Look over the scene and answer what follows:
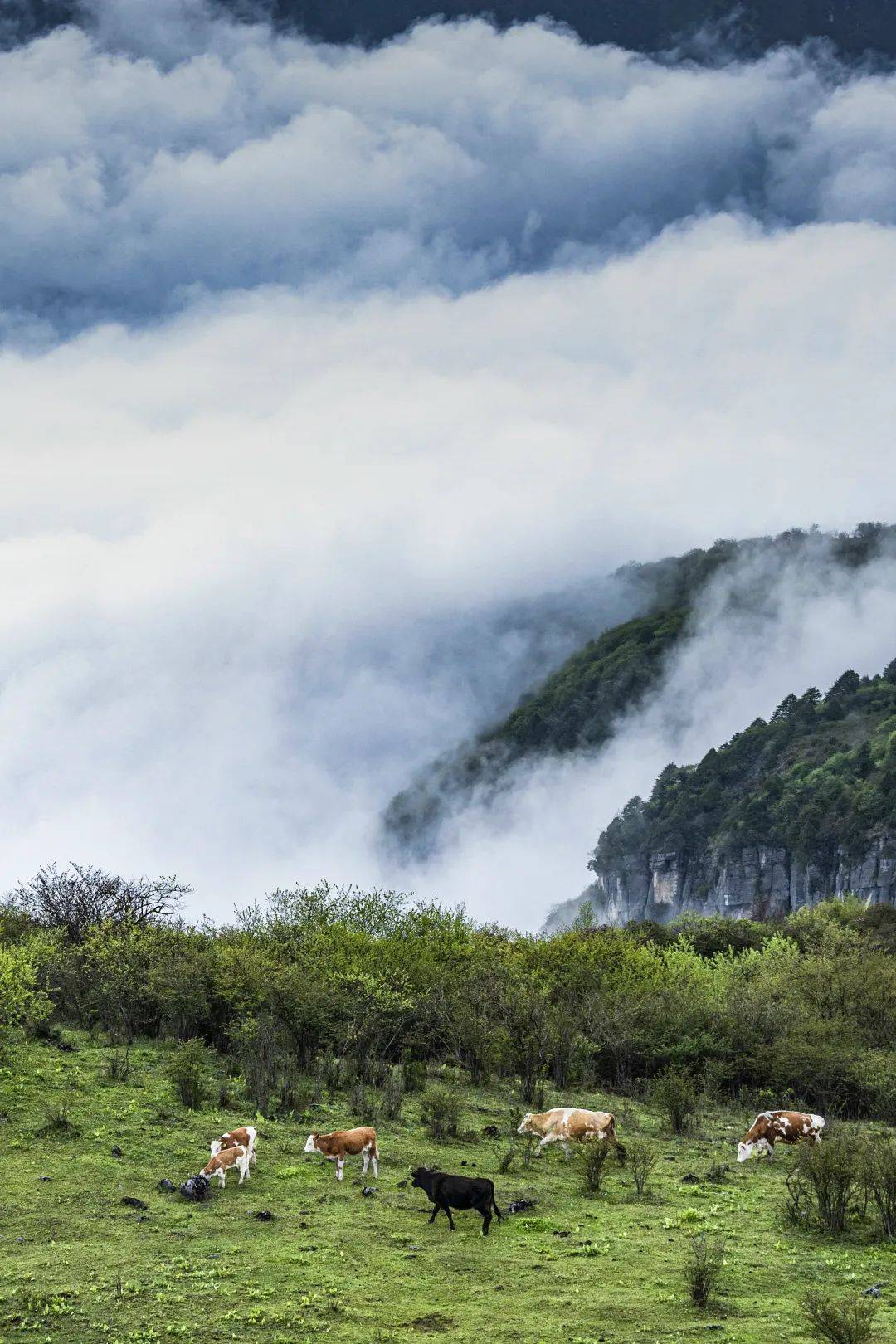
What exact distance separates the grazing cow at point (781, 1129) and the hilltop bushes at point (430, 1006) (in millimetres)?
3891

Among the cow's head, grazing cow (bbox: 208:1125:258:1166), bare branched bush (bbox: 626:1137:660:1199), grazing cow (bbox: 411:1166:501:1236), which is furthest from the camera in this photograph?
bare branched bush (bbox: 626:1137:660:1199)

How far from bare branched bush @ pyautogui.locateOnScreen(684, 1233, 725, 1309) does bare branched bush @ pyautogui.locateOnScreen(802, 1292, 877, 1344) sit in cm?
195

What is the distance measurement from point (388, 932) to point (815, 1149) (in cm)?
A: 3570

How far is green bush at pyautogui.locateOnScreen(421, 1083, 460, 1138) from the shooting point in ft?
107

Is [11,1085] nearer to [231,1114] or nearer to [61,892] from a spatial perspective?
[231,1114]

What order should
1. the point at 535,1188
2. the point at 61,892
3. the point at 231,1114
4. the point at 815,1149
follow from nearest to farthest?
the point at 815,1149
the point at 535,1188
the point at 231,1114
the point at 61,892

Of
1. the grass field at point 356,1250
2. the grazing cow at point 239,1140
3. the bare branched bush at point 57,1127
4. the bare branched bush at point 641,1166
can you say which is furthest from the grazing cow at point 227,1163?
the bare branched bush at point 641,1166

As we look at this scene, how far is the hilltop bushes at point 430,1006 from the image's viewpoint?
40.4m

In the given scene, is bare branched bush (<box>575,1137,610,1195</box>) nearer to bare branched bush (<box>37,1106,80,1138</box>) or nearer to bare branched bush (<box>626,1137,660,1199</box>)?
bare branched bush (<box>626,1137,660,1199</box>)

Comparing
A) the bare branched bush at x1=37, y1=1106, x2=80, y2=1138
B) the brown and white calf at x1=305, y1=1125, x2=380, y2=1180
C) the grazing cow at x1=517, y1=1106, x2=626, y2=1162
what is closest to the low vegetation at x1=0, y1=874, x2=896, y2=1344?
the bare branched bush at x1=37, y1=1106, x2=80, y2=1138

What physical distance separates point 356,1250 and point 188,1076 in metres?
12.6

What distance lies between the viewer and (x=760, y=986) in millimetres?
56719

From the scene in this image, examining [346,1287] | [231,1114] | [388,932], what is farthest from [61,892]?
[346,1287]

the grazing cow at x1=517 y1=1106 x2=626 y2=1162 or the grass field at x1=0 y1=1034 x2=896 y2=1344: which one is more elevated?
the grazing cow at x1=517 y1=1106 x2=626 y2=1162
